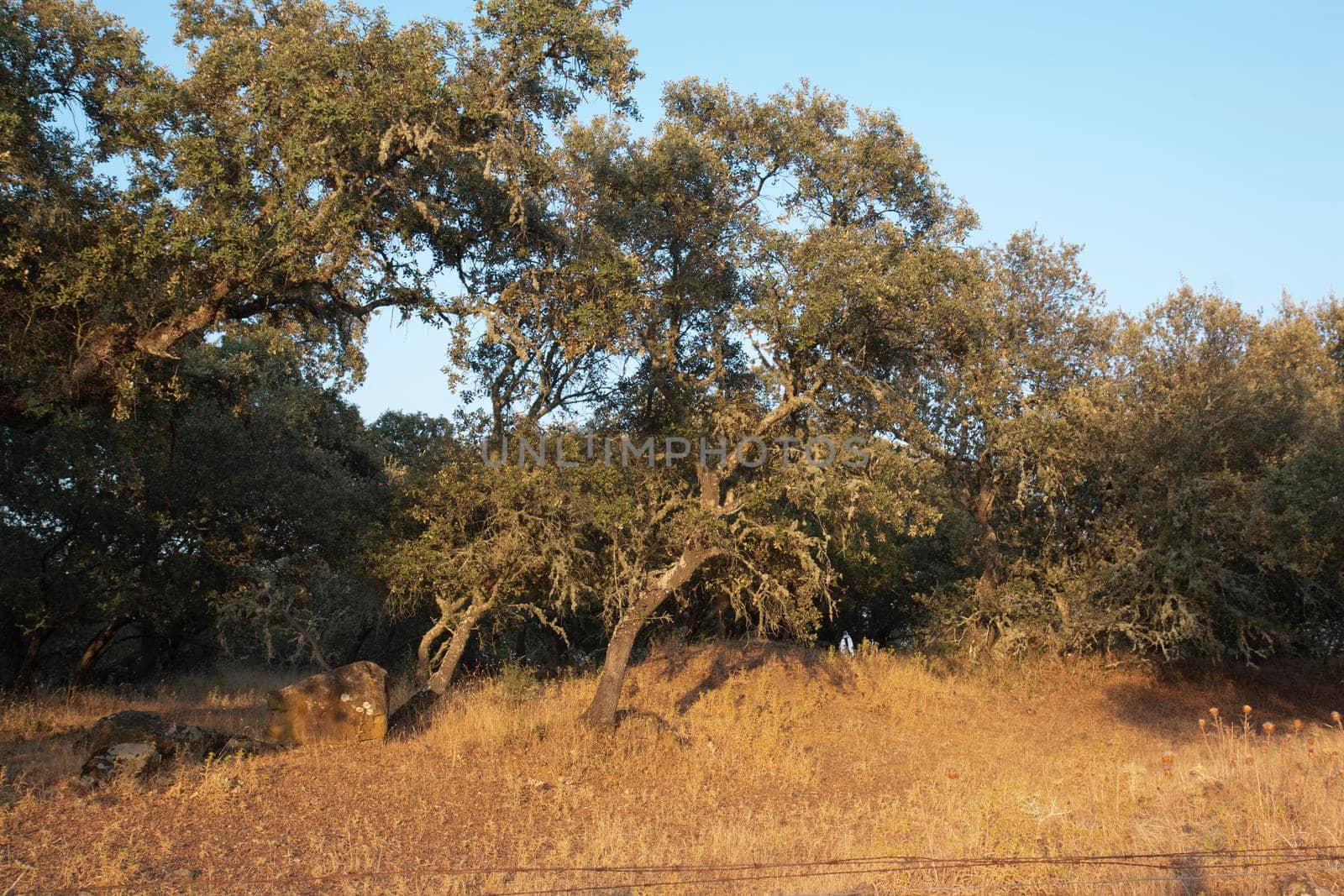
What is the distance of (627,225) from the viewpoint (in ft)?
46.0

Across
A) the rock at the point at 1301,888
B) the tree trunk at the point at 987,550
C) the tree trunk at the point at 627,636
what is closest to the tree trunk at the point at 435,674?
the tree trunk at the point at 627,636

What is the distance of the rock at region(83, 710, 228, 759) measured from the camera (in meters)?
10.8

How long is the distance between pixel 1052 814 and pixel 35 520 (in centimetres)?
1669

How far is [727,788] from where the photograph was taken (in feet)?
40.3

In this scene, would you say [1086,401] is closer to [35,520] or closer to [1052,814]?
[1052,814]

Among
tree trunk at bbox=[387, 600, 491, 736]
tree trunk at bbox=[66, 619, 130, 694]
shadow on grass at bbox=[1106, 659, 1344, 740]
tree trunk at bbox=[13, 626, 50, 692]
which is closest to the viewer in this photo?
tree trunk at bbox=[387, 600, 491, 736]

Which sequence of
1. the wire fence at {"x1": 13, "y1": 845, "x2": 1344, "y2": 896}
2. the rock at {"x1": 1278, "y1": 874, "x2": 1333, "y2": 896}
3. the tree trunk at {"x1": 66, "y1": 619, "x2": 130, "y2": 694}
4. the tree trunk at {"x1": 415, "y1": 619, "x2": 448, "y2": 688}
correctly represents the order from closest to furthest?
the rock at {"x1": 1278, "y1": 874, "x2": 1333, "y2": 896} → the wire fence at {"x1": 13, "y1": 845, "x2": 1344, "y2": 896} → the tree trunk at {"x1": 415, "y1": 619, "x2": 448, "y2": 688} → the tree trunk at {"x1": 66, "y1": 619, "x2": 130, "y2": 694}

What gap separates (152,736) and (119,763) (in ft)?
2.11

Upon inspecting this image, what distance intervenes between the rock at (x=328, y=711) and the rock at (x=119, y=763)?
2.03 m

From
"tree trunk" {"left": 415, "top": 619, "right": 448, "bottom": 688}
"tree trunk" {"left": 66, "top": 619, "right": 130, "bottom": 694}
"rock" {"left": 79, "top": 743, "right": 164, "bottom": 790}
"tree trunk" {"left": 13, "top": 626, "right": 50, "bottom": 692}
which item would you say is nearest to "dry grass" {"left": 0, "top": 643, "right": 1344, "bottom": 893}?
"rock" {"left": 79, "top": 743, "right": 164, "bottom": 790}

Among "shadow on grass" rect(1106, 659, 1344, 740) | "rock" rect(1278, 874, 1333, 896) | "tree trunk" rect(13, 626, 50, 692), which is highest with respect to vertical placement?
"tree trunk" rect(13, 626, 50, 692)

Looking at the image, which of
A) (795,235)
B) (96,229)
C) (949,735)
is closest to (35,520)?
(96,229)

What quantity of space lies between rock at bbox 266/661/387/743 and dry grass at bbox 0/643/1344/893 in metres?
0.32

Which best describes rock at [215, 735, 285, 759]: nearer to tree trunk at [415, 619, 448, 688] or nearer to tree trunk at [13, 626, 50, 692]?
tree trunk at [415, 619, 448, 688]
